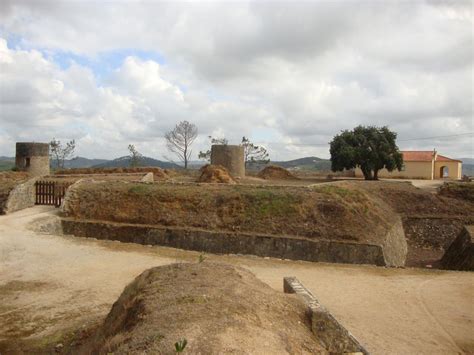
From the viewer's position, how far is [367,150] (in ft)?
107

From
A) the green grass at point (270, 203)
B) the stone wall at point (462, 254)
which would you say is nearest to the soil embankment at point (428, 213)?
the stone wall at point (462, 254)

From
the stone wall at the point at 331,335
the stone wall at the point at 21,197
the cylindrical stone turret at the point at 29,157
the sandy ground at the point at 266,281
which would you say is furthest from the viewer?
the cylindrical stone turret at the point at 29,157

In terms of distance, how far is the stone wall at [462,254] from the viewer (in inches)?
536

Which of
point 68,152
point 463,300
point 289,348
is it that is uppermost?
point 68,152

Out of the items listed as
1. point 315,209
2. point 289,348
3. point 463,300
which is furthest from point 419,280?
point 289,348

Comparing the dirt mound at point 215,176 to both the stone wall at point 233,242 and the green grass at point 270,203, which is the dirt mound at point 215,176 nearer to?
the green grass at point 270,203

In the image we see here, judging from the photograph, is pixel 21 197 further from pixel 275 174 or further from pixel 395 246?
pixel 275 174

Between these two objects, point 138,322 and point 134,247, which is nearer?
point 138,322

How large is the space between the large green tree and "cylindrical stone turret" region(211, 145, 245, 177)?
26.4 ft

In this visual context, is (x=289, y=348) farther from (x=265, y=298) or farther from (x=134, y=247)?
(x=134, y=247)

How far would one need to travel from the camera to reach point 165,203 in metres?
17.3

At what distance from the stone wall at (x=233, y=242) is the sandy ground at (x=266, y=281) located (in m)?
1.56

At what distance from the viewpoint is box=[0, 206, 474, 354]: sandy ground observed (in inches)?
291

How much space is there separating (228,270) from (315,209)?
1026 cm
